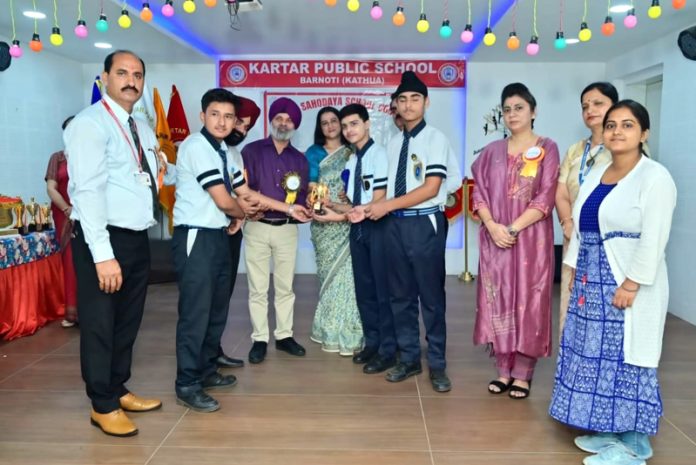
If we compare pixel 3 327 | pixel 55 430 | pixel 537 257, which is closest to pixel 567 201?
pixel 537 257

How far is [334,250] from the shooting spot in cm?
364

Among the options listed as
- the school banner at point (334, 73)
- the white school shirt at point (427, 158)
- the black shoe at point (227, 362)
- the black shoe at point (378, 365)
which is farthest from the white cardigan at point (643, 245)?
the school banner at point (334, 73)

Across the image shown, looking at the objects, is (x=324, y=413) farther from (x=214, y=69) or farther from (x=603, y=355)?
(x=214, y=69)

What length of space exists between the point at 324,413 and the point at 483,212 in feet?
4.17

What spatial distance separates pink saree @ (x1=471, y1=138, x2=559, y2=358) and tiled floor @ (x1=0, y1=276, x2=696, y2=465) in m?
0.34

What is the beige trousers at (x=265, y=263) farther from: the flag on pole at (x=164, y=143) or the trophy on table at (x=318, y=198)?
the flag on pole at (x=164, y=143)

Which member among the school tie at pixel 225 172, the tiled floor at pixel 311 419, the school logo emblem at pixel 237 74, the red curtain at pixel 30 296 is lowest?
the tiled floor at pixel 311 419

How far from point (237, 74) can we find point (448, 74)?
247cm

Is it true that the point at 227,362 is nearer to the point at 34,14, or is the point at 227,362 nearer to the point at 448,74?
the point at 34,14

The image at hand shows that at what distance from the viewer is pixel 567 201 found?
2932 millimetres

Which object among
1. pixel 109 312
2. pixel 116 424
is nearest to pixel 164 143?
pixel 109 312

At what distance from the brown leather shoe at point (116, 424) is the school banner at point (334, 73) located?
489cm

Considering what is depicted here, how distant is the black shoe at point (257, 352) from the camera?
347cm

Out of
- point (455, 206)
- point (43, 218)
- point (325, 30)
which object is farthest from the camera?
point (455, 206)
